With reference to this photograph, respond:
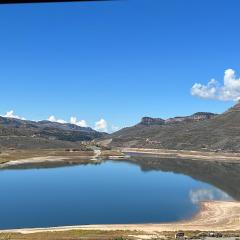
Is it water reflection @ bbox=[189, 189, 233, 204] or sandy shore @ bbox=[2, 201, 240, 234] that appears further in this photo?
water reflection @ bbox=[189, 189, 233, 204]

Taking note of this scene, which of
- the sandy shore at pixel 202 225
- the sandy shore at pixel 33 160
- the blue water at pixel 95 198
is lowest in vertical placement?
the sandy shore at pixel 202 225

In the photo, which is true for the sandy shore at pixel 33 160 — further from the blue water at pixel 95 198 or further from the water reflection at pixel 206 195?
the water reflection at pixel 206 195

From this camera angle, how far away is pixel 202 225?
5806cm

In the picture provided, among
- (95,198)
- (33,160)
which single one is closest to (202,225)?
(95,198)

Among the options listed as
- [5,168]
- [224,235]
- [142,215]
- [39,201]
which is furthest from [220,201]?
[5,168]

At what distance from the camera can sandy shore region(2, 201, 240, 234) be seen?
5427 cm

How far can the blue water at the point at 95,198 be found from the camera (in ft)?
210

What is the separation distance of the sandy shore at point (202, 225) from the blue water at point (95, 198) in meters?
2.69

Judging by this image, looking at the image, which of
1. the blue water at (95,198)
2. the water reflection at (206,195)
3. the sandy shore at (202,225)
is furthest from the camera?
the water reflection at (206,195)

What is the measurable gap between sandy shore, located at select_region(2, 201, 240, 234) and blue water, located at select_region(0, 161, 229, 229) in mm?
2689

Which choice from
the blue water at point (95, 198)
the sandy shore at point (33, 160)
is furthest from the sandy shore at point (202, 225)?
the sandy shore at point (33, 160)

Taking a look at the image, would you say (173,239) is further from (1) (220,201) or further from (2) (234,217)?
(1) (220,201)

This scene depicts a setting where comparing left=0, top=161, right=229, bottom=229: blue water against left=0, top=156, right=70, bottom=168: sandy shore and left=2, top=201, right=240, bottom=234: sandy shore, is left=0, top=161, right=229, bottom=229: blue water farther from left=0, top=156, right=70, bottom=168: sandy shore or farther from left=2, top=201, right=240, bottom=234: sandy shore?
left=0, top=156, right=70, bottom=168: sandy shore

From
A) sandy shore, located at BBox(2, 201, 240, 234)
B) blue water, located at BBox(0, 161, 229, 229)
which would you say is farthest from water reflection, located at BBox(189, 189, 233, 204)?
sandy shore, located at BBox(2, 201, 240, 234)
